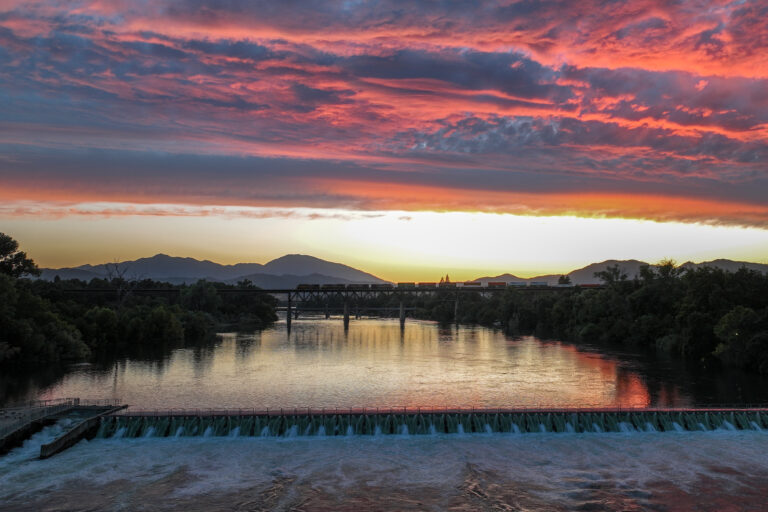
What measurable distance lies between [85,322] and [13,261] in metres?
12.8

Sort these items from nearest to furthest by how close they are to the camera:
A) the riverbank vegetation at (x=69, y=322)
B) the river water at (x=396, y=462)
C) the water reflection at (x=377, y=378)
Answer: the river water at (x=396, y=462) < the water reflection at (x=377, y=378) < the riverbank vegetation at (x=69, y=322)

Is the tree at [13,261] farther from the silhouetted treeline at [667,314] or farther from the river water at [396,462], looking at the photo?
the silhouetted treeline at [667,314]

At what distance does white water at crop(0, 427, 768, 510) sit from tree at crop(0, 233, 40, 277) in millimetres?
58796

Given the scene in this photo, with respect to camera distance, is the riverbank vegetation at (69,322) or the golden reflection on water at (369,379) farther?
the riverbank vegetation at (69,322)

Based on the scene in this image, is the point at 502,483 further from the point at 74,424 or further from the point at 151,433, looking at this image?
the point at 74,424

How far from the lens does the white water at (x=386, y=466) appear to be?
30.6m

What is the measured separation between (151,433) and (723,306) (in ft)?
236

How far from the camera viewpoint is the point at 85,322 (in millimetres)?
88312

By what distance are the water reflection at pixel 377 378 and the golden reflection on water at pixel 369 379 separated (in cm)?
10

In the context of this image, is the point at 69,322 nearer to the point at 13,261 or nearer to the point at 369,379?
the point at 13,261

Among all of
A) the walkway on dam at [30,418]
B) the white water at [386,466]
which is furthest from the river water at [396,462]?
the walkway on dam at [30,418]

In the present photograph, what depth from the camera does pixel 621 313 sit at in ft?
362

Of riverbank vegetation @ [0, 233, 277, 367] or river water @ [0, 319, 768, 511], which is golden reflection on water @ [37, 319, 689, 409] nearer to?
river water @ [0, 319, 768, 511]

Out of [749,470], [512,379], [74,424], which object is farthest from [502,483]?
[512,379]
